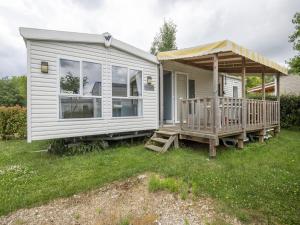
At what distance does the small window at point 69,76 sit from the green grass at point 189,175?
6.02ft

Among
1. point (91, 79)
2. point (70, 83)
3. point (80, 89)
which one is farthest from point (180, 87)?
point (70, 83)

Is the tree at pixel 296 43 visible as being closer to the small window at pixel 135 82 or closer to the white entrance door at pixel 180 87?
the white entrance door at pixel 180 87

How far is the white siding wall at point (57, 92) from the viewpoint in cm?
475

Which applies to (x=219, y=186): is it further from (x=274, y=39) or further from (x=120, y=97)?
(x=274, y=39)

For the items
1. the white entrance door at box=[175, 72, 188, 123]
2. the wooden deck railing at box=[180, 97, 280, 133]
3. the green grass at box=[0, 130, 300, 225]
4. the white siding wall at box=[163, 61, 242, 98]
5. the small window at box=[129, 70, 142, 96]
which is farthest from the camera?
the white entrance door at box=[175, 72, 188, 123]

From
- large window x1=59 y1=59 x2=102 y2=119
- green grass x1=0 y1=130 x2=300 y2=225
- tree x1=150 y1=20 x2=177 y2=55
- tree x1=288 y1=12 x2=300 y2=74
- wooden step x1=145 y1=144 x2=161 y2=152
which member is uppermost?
tree x1=150 y1=20 x2=177 y2=55

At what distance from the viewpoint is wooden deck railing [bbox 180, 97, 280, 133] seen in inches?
210

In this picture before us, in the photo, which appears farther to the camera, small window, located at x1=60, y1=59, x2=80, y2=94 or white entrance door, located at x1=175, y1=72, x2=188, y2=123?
white entrance door, located at x1=175, y1=72, x2=188, y2=123

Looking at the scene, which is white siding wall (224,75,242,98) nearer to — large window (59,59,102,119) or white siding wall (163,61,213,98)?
white siding wall (163,61,213,98)

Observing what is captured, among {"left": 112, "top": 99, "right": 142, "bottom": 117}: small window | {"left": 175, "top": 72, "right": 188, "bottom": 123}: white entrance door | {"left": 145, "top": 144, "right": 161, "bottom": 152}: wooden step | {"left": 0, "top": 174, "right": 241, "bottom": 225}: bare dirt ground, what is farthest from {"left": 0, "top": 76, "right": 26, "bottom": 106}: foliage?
{"left": 0, "top": 174, "right": 241, "bottom": 225}: bare dirt ground

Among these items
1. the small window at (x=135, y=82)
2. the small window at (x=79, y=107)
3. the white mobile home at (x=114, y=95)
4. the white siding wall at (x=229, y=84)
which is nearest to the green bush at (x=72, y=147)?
the white mobile home at (x=114, y=95)

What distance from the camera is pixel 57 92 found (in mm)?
5039

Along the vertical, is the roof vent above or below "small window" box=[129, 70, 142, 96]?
above

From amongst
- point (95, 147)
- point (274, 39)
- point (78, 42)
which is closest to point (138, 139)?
point (95, 147)
